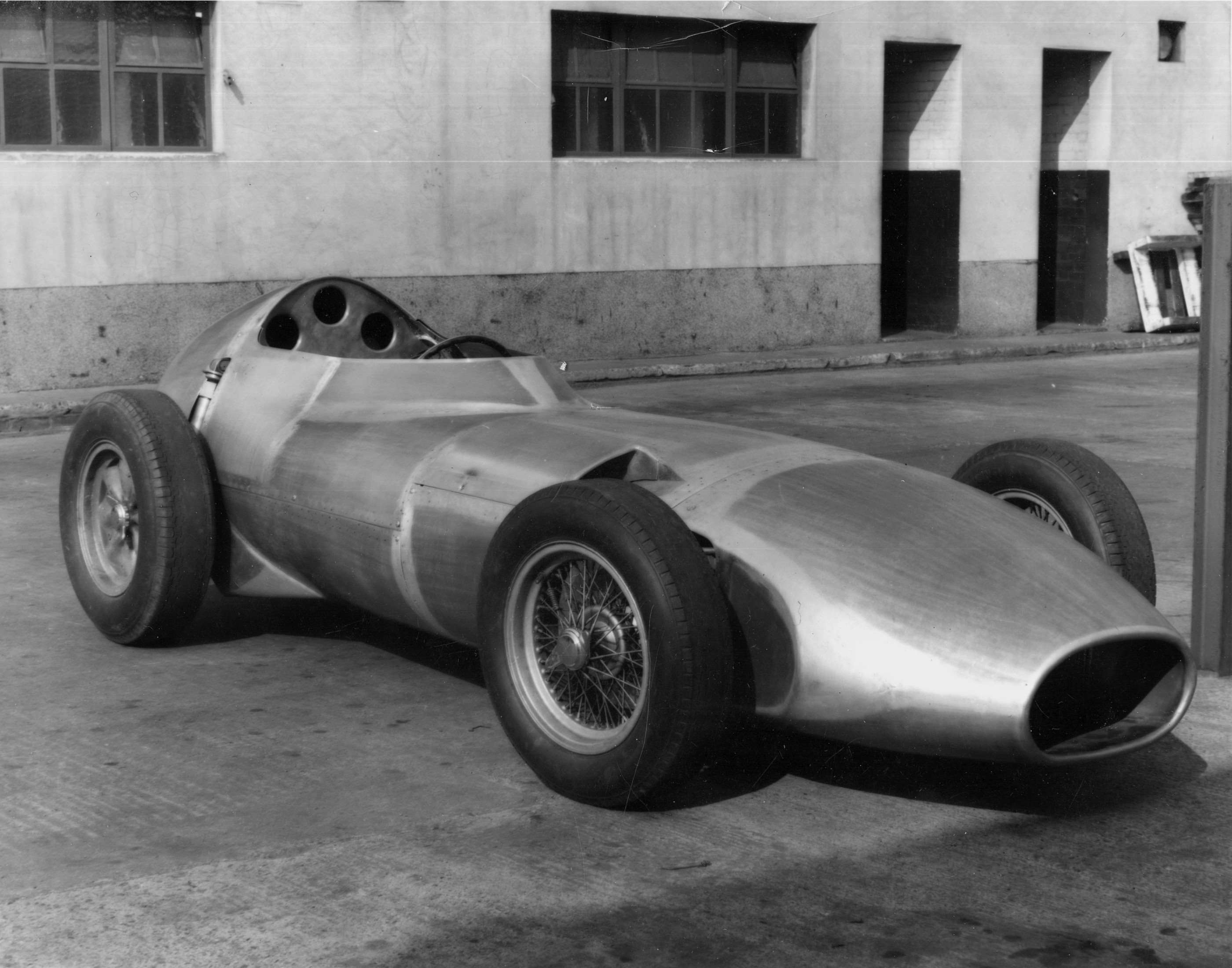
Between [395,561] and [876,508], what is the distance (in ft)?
4.86

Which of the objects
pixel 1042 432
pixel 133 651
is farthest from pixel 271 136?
pixel 133 651

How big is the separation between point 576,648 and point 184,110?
1142 cm

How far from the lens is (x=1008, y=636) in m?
4.15

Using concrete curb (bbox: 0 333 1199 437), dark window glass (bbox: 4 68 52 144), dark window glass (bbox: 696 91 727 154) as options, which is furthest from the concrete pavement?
dark window glass (bbox: 696 91 727 154)


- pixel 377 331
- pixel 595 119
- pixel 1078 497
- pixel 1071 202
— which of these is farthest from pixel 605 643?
pixel 1071 202

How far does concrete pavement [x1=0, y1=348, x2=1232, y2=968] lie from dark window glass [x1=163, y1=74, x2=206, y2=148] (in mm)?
9308

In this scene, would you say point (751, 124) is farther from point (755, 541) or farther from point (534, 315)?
point (755, 541)

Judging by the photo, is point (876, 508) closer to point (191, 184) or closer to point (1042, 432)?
point (1042, 432)

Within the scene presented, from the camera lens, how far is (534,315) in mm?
16547

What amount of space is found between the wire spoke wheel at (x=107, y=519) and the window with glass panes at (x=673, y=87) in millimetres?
10760

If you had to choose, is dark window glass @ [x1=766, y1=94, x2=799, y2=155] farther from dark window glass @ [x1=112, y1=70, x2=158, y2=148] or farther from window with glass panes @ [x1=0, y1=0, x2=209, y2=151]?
dark window glass @ [x1=112, y1=70, x2=158, y2=148]

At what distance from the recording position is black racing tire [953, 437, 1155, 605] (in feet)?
17.0

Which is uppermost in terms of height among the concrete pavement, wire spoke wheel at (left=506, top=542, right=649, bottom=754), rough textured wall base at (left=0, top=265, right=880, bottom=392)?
rough textured wall base at (left=0, top=265, right=880, bottom=392)

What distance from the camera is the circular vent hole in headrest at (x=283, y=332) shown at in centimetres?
652
